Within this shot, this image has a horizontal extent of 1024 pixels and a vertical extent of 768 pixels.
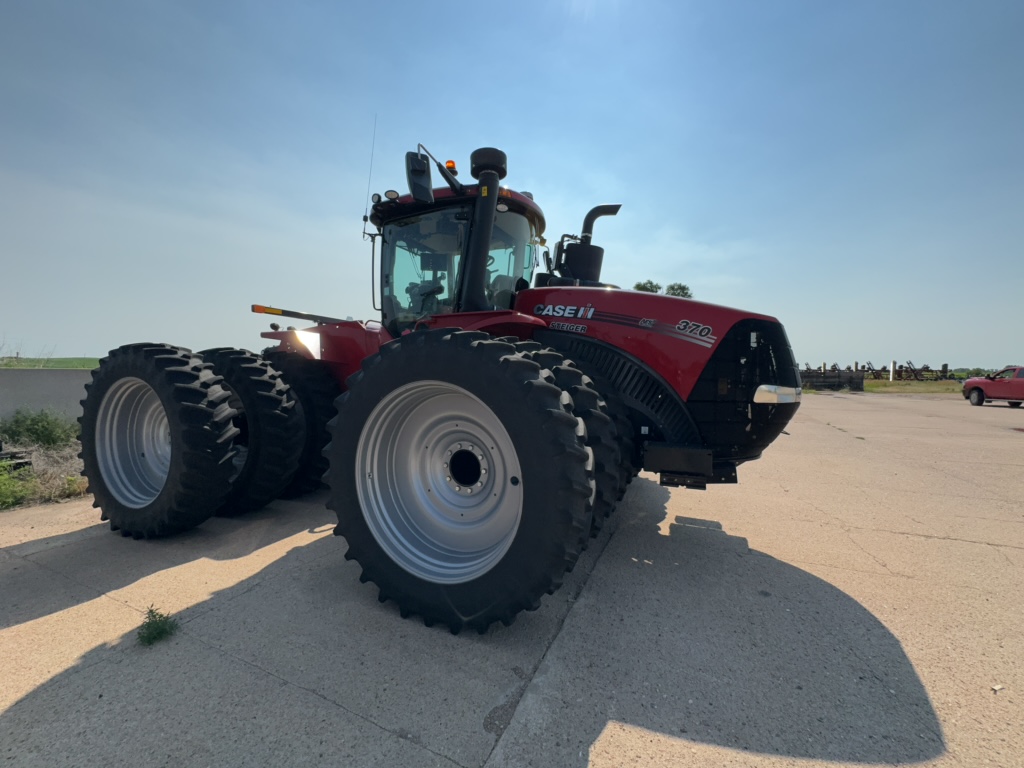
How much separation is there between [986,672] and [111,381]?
209 inches

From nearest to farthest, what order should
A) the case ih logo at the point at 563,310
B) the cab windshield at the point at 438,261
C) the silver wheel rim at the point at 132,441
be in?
the case ih logo at the point at 563,310 → the silver wheel rim at the point at 132,441 → the cab windshield at the point at 438,261

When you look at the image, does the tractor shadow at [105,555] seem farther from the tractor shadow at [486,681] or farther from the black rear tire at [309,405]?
the black rear tire at [309,405]

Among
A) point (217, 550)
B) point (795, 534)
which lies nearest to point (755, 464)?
point (795, 534)

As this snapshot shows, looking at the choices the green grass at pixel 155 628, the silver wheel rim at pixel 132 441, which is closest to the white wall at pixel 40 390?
the silver wheel rim at pixel 132 441

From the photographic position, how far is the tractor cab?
12.3ft

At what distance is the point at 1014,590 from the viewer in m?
2.89

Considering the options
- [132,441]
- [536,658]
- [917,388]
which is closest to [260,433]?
[132,441]

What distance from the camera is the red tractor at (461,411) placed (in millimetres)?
2230

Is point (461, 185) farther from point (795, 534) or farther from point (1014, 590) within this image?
point (1014, 590)

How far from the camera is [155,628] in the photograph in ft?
7.02

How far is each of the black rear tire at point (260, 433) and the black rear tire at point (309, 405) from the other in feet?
0.44

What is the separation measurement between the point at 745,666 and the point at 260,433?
3451mm

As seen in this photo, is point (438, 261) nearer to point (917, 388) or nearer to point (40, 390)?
point (40, 390)

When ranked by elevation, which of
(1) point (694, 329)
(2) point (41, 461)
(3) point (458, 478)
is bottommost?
(2) point (41, 461)
